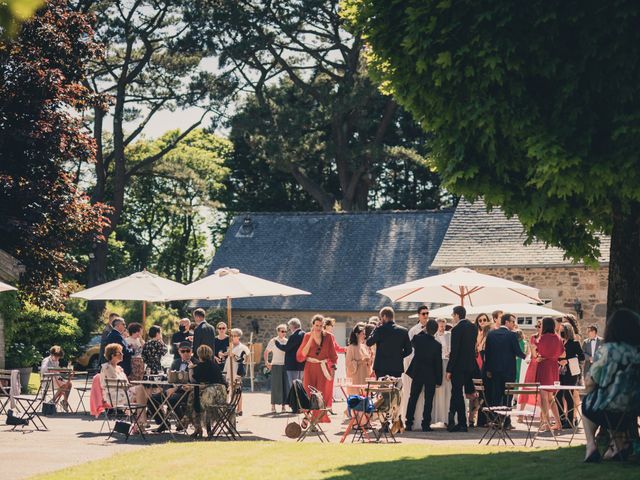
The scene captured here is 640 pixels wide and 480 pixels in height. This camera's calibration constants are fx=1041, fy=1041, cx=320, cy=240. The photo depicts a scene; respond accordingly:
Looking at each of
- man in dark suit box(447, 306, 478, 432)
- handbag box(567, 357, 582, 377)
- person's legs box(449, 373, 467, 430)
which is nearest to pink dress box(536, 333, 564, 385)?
handbag box(567, 357, 582, 377)

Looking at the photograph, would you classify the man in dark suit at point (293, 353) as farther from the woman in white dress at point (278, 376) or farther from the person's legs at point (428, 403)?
the person's legs at point (428, 403)

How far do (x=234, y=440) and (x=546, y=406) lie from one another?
4.78 meters

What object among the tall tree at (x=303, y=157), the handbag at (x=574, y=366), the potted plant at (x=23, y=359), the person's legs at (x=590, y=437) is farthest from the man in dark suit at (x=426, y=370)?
the tall tree at (x=303, y=157)

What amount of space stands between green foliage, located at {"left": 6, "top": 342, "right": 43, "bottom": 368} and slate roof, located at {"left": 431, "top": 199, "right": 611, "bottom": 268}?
476 inches

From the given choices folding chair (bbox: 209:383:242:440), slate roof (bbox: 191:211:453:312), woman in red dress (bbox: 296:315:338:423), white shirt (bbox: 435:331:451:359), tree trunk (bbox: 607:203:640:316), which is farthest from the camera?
slate roof (bbox: 191:211:453:312)

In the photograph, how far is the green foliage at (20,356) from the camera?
25.2 meters

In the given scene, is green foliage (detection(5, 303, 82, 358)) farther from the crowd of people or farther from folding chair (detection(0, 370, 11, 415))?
the crowd of people

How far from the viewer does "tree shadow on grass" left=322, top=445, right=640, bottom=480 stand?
10.2 meters

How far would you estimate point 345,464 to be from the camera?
11500 mm

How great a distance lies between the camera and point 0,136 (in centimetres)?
2642

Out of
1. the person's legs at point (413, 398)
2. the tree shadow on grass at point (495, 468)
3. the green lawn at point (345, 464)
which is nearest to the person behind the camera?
the tree shadow on grass at point (495, 468)

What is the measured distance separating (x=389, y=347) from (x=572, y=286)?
14470 millimetres

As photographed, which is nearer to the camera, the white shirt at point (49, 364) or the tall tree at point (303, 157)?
the white shirt at point (49, 364)

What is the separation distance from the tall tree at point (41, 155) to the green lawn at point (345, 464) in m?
14.3
